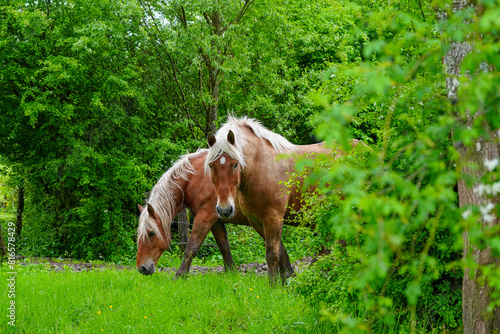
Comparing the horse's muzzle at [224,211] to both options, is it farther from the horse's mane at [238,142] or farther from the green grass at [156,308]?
the green grass at [156,308]

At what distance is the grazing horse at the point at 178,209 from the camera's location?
6.80 meters

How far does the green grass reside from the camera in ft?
13.8

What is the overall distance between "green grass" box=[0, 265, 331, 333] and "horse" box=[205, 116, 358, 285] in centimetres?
82

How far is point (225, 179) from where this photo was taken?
533cm

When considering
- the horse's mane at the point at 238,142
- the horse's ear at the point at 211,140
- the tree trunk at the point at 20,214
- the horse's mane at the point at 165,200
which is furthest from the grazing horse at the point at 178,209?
the tree trunk at the point at 20,214

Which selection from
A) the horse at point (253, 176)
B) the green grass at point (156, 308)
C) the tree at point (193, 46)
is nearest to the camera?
the green grass at point (156, 308)

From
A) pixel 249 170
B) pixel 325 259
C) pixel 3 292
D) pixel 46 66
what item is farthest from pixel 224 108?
pixel 325 259

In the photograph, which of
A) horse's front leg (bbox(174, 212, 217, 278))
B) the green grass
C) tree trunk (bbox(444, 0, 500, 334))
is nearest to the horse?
the green grass

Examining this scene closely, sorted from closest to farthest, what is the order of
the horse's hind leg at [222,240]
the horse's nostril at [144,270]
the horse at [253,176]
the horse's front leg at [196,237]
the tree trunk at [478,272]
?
the tree trunk at [478,272] → the horse at [253,176] → the horse's nostril at [144,270] → the horse's front leg at [196,237] → the horse's hind leg at [222,240]

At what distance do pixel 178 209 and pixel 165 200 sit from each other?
0.41 m

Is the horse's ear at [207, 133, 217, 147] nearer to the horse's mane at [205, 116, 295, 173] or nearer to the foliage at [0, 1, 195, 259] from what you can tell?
the horse's mane at [205, 116, 295, 173]

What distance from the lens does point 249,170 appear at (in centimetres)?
579

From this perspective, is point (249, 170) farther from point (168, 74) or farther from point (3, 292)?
point (168, 74)

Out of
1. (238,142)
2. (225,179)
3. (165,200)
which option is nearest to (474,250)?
(225,179)
